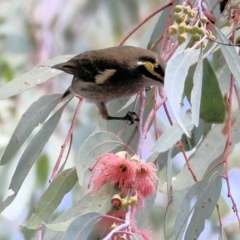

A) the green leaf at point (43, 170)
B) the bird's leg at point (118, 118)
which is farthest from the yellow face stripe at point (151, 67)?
the green leaf at point (43, 170)

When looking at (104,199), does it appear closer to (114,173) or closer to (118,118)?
(114,173)

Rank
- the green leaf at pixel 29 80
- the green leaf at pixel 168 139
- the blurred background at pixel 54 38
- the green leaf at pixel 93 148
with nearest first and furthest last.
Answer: the green leaf at pixel 168 139, the green leaf at pixel 93 148, the green leaf at pixel 29 80, the blurred background at pixel 54 38

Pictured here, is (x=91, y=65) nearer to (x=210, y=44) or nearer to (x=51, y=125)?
(x=51, y=125)

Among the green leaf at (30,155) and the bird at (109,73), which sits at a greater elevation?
the bird at (109,73)

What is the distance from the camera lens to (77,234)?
1.12 metres

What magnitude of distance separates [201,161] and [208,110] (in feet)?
0.79

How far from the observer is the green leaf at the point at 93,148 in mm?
1384

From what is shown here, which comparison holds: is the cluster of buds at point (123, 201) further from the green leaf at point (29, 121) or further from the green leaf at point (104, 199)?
the green leaf at point (29, 121)

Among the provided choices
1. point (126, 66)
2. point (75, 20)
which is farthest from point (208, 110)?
point (75, 20)

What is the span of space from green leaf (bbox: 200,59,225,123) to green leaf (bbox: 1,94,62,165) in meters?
0.45

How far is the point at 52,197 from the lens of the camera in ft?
4.97

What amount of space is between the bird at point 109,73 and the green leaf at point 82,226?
2.03ft

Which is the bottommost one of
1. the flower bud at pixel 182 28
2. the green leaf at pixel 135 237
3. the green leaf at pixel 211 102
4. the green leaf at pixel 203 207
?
the green leaf at pixel 135 237

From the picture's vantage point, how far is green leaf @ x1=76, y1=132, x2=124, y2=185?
1384mm
